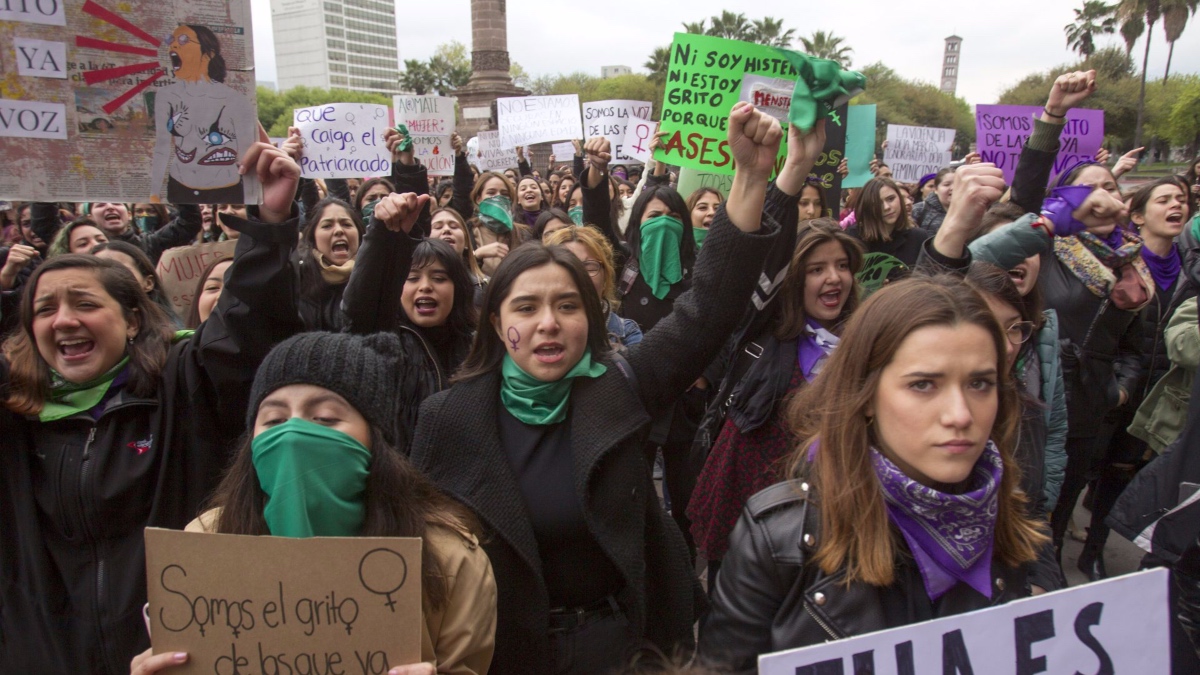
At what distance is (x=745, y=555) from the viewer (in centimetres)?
158

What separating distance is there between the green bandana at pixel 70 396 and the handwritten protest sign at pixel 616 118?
7162mm

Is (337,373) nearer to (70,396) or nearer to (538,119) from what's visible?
Result: (70,396)

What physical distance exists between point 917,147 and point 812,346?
779cm

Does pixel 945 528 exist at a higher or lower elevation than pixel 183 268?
lower

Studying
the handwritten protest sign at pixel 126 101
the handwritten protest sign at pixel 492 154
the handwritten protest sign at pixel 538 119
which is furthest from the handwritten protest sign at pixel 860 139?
the handwritten protest sign at pixel 492 154

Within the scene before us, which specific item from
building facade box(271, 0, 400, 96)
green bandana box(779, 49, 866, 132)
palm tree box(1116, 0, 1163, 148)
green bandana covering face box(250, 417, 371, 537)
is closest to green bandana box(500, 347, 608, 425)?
green bandana covering face box(250, 417, 371, 537)

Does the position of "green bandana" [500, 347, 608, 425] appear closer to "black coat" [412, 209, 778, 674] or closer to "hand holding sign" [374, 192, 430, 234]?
"black coat" [412, 209, 778, 674]

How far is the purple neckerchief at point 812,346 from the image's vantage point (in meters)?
2.75

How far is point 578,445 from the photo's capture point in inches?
76.5

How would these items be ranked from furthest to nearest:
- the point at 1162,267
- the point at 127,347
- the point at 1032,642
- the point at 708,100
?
the point at 1162,267, the point at 708,100, the point at 127,347, the point at 1032,642

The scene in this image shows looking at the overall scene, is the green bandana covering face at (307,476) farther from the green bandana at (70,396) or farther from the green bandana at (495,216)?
the green bandana at (495,216)

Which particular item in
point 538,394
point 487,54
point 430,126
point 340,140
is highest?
point 487,54

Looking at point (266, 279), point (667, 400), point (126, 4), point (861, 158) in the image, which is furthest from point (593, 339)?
point (861, 158)

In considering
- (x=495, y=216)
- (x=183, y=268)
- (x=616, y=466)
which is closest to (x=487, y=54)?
(x=495, y=216)
